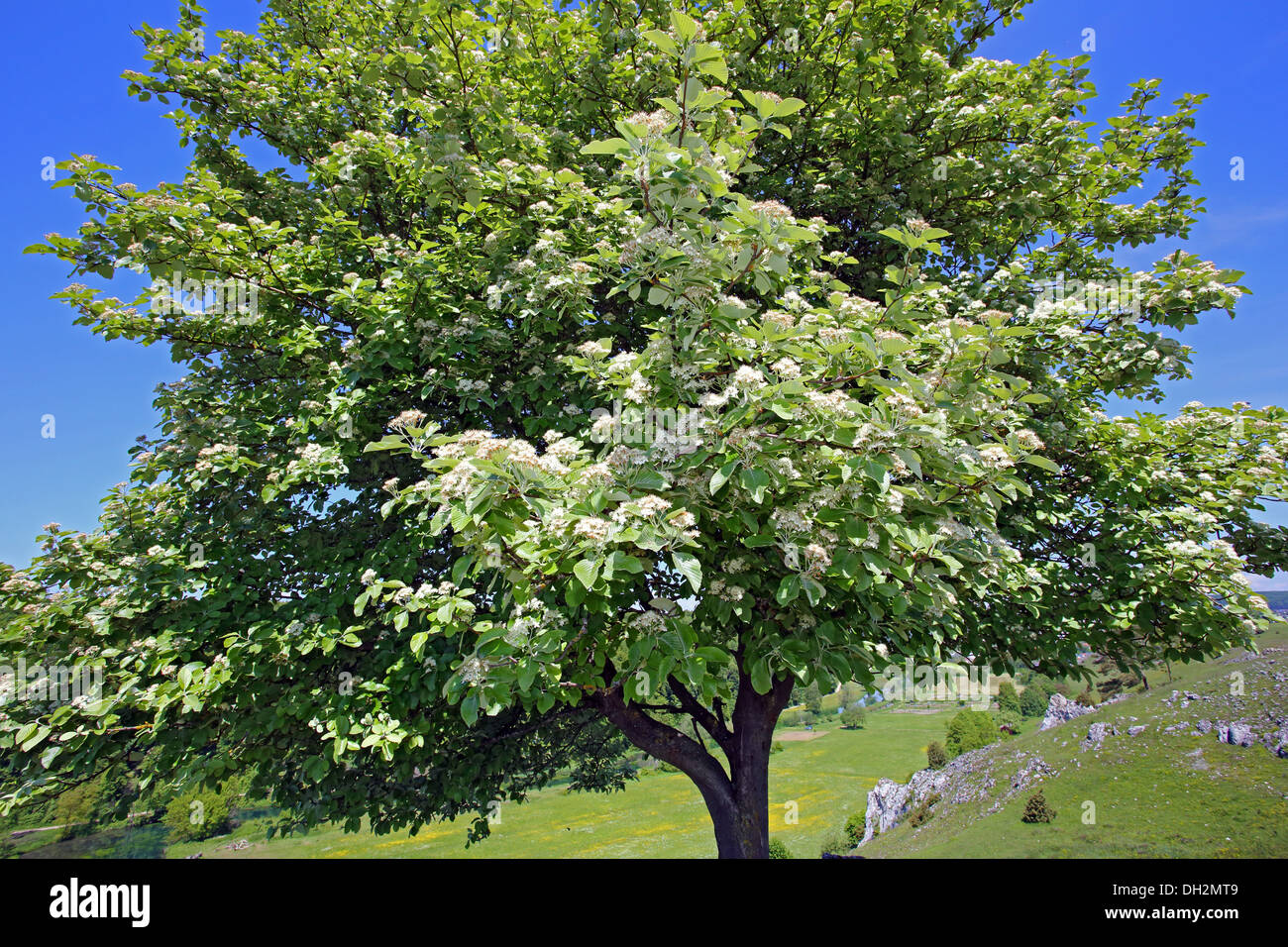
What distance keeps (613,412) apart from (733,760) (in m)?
4.22

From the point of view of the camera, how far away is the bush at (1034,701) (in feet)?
76.8

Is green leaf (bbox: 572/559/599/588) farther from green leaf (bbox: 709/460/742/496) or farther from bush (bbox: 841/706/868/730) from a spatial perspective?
bush (bbox: 841/706/868/730)

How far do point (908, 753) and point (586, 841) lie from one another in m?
12.3

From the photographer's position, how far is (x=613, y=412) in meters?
4.91

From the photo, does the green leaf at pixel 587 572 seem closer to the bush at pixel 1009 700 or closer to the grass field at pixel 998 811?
the grass field at pixel 998 811

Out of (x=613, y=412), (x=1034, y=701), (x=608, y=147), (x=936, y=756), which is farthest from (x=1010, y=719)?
(x=608, y=147)

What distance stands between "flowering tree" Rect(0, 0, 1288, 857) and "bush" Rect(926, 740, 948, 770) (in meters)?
15.4

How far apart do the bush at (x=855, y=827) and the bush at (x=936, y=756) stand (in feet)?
11.5

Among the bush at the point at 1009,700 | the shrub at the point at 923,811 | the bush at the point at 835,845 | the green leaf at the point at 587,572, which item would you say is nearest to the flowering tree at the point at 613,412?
the green leaf at the point at 587,572

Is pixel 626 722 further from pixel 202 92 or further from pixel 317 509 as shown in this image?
pixel 202 92

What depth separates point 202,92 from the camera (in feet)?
23.2

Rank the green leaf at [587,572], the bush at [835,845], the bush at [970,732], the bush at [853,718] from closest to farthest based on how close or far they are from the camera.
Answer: the green leaf at [587,572]
the bush at [835,845]
the bush at [970,732]
the bush at [853,718]

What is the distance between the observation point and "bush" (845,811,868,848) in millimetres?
16547

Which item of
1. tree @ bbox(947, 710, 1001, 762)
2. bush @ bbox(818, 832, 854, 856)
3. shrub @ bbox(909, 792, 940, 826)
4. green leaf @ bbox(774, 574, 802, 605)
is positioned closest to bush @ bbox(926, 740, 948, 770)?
tree @ bbox(947, 710, 1001, 762)
